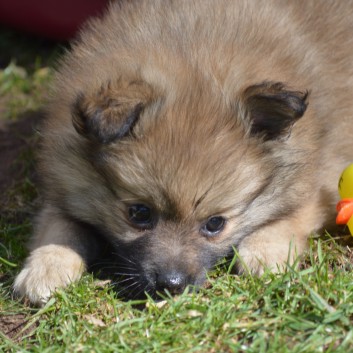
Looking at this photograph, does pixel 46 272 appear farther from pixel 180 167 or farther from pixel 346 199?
pixel 346 199

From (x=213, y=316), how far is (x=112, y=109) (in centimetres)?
91

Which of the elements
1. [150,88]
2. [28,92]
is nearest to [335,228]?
[150,88]

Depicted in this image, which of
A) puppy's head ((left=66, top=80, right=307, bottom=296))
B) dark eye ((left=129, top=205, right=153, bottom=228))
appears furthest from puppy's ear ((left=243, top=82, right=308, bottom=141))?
dark eye ((left=129, top=205, right=153, bottom=228))

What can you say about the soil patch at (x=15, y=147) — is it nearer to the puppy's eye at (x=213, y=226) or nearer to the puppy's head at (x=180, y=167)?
the puppy's head at (x=180, y=167)

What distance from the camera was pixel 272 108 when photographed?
3.27 metres

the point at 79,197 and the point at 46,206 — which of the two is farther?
the point at 46,206

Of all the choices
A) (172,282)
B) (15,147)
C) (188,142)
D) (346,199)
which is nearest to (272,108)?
(188,142)

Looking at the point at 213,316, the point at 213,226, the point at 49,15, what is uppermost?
the point at 49,15

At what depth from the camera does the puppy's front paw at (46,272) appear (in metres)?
3.44

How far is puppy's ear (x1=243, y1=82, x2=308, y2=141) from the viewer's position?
124 inches

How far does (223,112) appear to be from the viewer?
3330mm

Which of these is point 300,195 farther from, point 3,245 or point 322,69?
point 3,245

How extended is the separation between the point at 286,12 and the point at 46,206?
1.59m

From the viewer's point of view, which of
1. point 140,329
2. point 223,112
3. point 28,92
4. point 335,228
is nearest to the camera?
point 140,329
